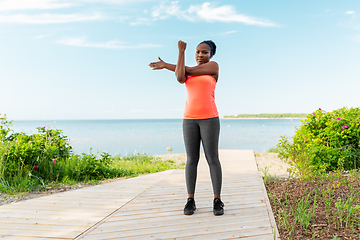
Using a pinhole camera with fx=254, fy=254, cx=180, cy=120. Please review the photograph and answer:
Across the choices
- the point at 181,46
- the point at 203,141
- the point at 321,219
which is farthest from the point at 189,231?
the point at 181,46

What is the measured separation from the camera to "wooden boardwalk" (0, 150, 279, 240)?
2.23 metres

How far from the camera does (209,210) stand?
2742 millimetres

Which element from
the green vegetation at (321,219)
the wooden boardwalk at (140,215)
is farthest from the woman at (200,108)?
the green vegetation at (321,219)

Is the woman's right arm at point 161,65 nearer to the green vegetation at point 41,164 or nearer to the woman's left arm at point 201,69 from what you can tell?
the woman's left arm at point 201,69

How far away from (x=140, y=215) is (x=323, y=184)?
99.9 inches

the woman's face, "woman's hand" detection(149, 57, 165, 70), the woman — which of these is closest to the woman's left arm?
the woman

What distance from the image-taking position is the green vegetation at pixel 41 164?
167 inches

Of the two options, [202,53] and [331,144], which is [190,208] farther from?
[331,144]

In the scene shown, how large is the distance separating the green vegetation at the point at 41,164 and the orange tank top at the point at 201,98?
300cm

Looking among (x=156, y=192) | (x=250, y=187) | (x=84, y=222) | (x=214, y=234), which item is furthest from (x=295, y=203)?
(x=84, y=222)

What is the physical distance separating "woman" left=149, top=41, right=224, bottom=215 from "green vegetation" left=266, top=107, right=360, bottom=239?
0.78 m

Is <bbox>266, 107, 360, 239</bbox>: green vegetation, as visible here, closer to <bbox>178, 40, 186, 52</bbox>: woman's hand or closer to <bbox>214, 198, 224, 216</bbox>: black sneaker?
<bbox>214, 198, 224, 216</bbox>: black sneaker

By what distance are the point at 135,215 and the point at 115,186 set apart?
1464 millimetres

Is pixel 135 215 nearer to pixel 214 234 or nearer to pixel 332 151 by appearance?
pixel 214 234
